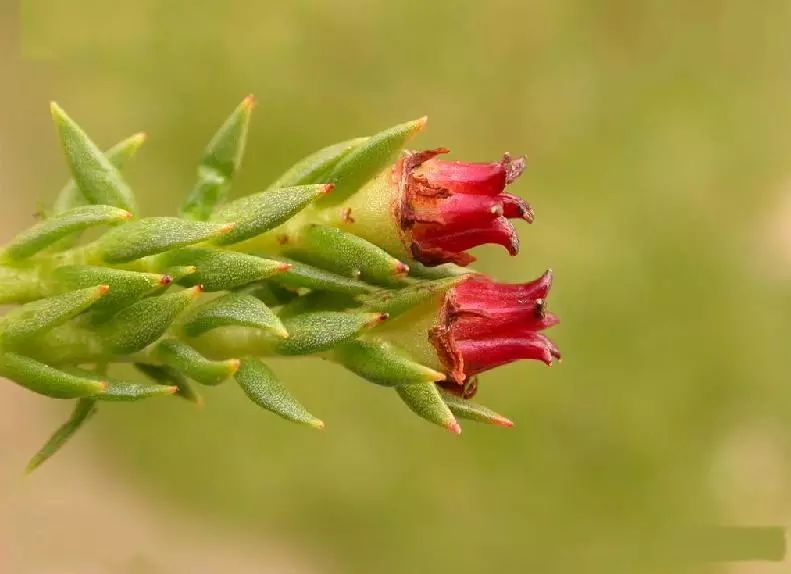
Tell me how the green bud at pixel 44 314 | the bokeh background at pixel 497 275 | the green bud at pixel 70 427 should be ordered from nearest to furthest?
the green bud at pixel 44 314 < the green bud at pixel 70 427 < the bokeh background at pixel 497 275

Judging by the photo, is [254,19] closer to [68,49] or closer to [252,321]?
[68,49]

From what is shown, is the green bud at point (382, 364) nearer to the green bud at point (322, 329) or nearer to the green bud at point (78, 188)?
the green bud at point (322, 329)

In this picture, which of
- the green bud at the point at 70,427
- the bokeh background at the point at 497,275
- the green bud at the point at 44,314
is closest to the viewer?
the green bud at the point at 44,314

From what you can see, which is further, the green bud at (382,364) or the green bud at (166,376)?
the green bud at (166,376)

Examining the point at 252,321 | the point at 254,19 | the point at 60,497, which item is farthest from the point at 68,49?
the point at 252,321

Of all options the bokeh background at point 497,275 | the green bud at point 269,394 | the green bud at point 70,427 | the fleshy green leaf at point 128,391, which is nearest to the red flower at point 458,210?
the green bud at point 269,394
